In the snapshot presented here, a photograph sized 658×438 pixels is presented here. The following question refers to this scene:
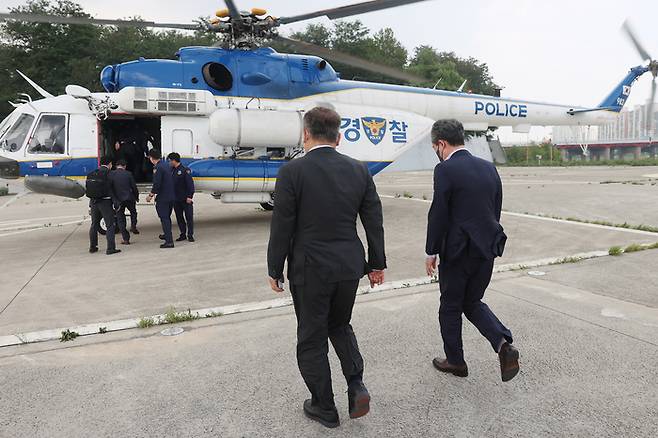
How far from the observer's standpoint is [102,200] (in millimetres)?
7371

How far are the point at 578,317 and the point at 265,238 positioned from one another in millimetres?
5543

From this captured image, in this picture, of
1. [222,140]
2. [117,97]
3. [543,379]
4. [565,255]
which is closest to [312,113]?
[543,379]

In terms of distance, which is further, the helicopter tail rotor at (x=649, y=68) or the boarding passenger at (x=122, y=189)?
the helicopter tail rotor at (x=649, y=68)

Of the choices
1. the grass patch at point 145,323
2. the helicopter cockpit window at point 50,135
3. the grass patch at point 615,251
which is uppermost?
the helicopter cockpit window at point 50,135

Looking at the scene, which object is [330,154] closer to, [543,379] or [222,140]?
[543,379]

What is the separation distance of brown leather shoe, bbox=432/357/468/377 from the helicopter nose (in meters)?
8.31

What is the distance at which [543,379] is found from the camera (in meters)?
2.97

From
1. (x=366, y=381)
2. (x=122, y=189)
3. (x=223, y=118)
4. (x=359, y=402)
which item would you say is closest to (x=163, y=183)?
(x=122, y=189)

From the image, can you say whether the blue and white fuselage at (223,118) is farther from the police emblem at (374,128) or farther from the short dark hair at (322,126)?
the short dark hair at (322,126)

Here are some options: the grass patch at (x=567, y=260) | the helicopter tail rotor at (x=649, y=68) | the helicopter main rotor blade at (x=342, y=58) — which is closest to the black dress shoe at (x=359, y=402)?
the grass patch at (x=567, y=260)

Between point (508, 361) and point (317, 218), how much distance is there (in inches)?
59.8

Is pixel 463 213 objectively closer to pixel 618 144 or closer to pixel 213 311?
pixel 213 311

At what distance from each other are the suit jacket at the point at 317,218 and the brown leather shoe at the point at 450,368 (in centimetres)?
106

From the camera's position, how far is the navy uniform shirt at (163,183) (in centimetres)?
769
